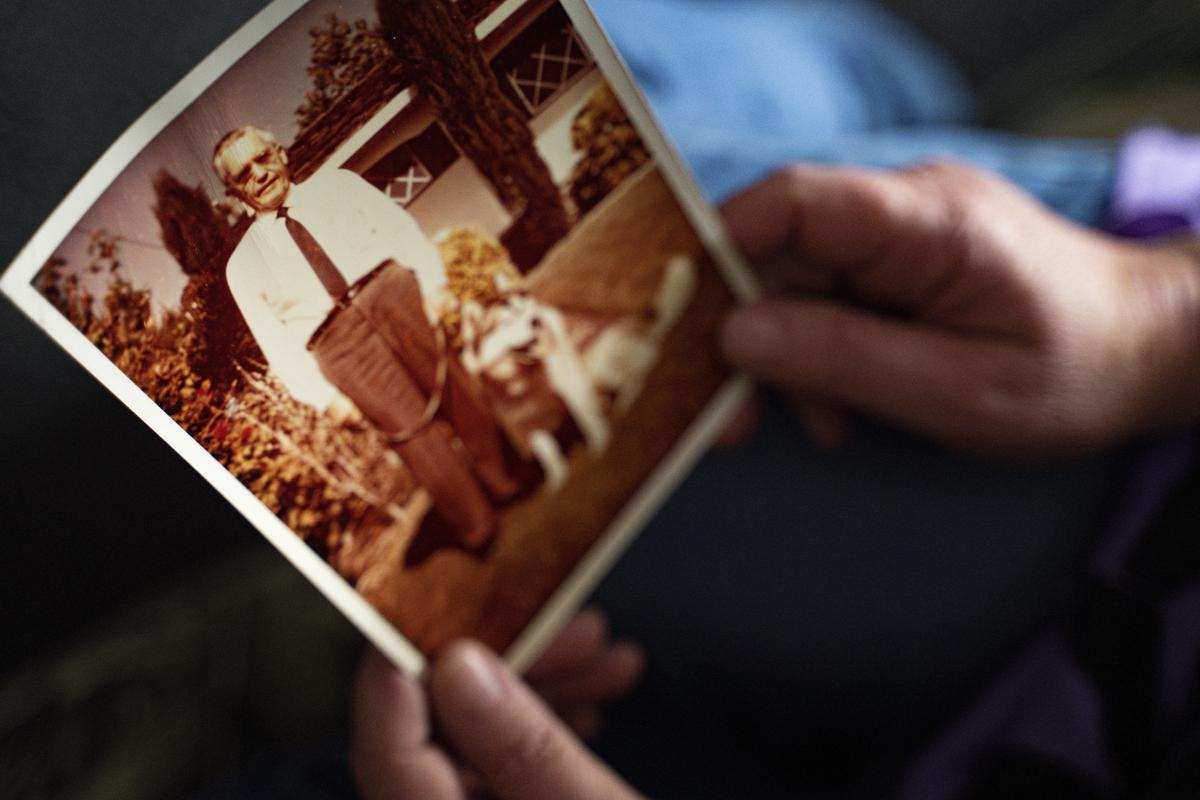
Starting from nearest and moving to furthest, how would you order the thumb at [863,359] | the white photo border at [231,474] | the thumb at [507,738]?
the white photo border at [231,474] → the thumb at [507,738] → the thumb at [863,359]

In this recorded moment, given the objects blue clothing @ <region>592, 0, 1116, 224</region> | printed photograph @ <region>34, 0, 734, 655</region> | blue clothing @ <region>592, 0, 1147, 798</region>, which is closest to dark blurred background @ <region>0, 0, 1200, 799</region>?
blue clothing @ <region>592, 0, 1147, 798</region>

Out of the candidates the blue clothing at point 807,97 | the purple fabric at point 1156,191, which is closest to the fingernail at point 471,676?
the blue clothing at point 807,97

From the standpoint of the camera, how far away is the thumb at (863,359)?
0.54 metres

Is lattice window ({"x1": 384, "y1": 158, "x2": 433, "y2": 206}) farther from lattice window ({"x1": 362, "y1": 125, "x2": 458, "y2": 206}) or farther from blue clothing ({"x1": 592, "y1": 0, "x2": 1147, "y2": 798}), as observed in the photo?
A: blue clothing ({"x1": 592, "y1": 0, "x2": 1147, "y2": 798})

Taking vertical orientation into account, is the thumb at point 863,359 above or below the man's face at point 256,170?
below

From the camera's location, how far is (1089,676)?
0.52m

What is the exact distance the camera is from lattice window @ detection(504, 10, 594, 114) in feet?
1.28

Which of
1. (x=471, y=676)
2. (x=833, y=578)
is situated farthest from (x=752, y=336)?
(x=471, y=676)

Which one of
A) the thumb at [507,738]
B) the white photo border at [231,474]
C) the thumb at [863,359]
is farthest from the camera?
the thumb at [863,359]

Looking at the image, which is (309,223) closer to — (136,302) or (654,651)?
(136,302)

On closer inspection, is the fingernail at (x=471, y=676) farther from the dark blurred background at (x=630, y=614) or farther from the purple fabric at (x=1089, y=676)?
the purple fabric at (x=1089, y=676)

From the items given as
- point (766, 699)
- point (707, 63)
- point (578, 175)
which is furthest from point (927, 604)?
point (707, 63)

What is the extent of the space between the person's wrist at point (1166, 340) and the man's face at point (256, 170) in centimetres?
52

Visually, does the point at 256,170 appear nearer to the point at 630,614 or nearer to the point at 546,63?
the point at 546,63
